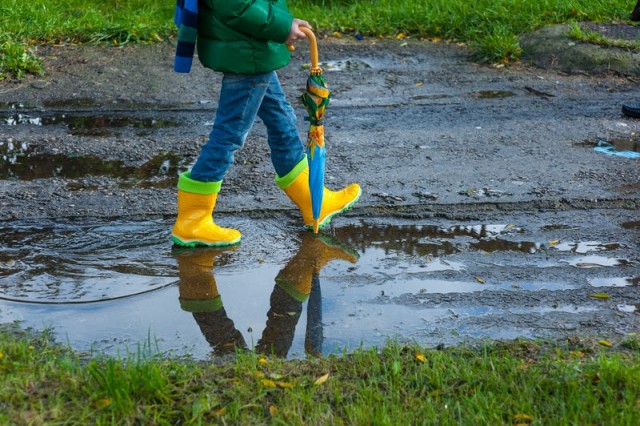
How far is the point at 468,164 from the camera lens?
5.75 meters

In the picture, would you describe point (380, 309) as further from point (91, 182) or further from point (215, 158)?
point (91, 182)

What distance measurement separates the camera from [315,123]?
4438mm

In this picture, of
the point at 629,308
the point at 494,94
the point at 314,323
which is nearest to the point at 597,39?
the point at 494,94

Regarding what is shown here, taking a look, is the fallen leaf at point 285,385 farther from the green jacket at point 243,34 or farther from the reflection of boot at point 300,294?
the green jacket at point 243,34

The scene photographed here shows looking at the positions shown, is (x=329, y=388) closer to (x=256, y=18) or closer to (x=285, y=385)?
(x=285, y=385)

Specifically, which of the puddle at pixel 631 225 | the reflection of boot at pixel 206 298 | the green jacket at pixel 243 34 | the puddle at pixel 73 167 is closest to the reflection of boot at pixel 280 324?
the reflection of boot at pixel 206 298

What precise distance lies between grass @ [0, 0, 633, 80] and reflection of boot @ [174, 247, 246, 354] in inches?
A: 165

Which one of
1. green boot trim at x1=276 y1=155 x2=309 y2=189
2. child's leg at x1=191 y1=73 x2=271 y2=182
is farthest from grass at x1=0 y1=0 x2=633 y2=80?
child's leg at x1=191 y1=73 x2=271 y2=182

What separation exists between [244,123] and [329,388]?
5.32ft

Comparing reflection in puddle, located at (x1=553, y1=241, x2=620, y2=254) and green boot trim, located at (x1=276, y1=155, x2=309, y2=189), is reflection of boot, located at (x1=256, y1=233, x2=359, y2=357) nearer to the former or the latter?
green boot trim, located at (x1=276, y1=155, x2=309, y2=189)

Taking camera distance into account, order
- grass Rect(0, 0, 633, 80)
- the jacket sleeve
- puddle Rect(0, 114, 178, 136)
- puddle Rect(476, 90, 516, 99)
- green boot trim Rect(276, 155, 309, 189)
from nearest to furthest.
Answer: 1. the jacket sleeve
2. green boot trim Rect(276, 155, 309, 189)
3. puddle Rect(0, 114, 178, 136)
4. puddle Rect(476, 90, 516, 99)
5. grass Rect(0, 0, 633, 80)

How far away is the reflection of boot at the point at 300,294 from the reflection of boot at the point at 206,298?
142mm

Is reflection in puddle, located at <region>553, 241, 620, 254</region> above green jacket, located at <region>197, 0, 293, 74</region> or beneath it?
beneath

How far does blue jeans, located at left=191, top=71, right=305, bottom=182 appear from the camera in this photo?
169 inches
